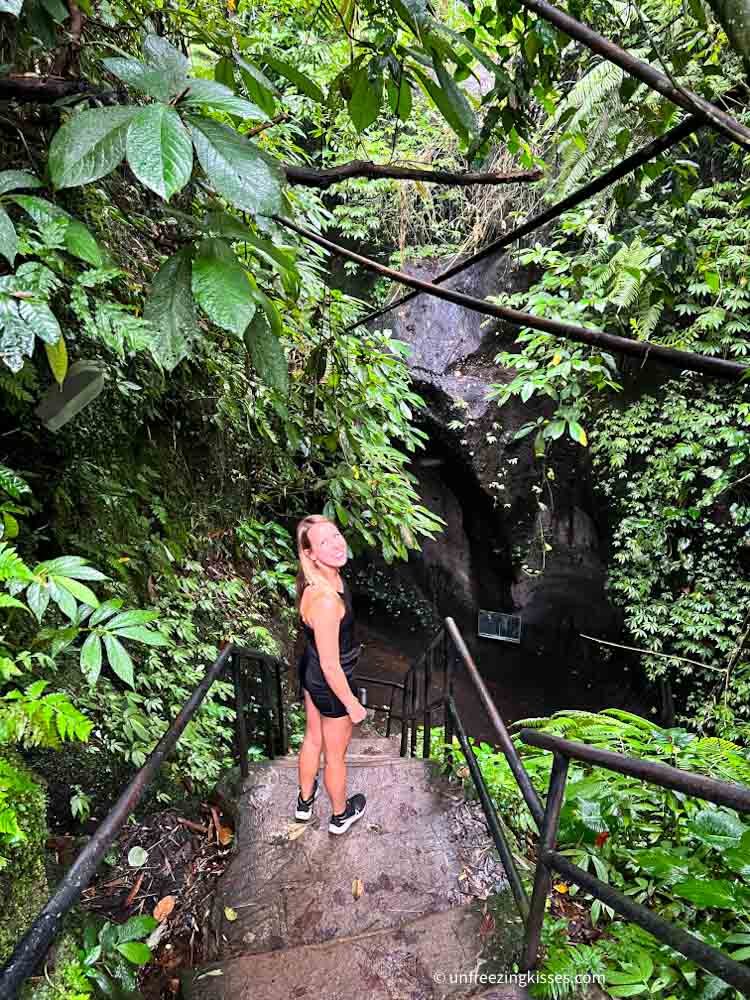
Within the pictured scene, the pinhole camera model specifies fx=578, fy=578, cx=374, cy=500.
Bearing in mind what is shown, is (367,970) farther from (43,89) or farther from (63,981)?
(43,89)

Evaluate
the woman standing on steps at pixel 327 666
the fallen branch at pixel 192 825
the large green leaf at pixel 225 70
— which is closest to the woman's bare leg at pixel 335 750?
the woman standing on steps at pixel 327 666

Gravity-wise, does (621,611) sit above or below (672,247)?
below

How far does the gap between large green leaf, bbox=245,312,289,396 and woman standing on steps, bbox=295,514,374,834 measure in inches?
50.5

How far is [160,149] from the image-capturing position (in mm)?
803

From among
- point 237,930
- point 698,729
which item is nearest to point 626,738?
point 237,930

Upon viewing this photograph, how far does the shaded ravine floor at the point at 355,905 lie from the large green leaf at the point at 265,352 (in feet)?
5.49

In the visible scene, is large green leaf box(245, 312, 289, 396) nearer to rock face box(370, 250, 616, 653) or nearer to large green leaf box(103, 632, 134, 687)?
large green leaf box(103, 632, 134, 687)

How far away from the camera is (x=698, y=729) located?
6.39m

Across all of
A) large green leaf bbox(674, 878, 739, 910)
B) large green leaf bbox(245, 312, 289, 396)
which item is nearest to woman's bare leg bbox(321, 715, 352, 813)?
large green leaf bbox(674, 878, 739, 910)

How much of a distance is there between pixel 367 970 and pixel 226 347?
3.03 metres

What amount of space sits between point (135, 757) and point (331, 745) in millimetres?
771

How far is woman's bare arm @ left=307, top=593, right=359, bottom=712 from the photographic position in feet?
7.48

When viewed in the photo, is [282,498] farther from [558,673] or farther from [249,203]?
[558,673]

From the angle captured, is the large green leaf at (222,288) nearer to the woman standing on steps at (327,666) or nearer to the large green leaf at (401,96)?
the large green leaf at (401,96)
